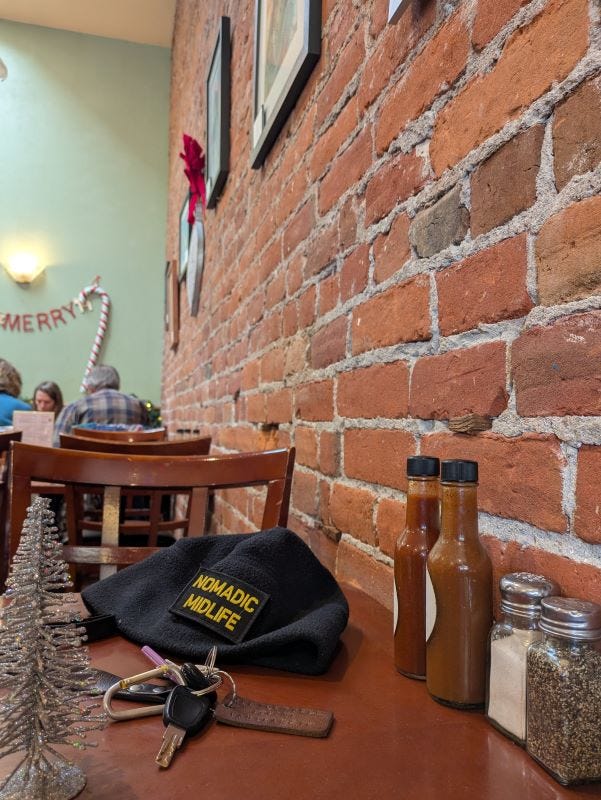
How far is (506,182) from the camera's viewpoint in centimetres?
68

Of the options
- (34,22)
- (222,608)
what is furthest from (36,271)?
(222,608)

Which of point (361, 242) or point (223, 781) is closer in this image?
point (223, 781)

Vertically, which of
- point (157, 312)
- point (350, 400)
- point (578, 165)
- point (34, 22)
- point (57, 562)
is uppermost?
point (34, 22)

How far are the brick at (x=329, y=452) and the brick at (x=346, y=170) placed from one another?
1.56ft

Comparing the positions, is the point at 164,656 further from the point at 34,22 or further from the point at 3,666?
the point at 34,22

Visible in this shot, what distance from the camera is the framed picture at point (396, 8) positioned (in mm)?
883

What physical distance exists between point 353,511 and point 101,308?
5.20m

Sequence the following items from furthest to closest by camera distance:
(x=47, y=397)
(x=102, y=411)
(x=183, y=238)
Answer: (x=47, y=397), (x=183, y=238), (x=102, y=411)

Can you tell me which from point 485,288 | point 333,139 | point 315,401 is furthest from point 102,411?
point 485,288

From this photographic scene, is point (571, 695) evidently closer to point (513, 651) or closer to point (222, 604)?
point (513, 651)

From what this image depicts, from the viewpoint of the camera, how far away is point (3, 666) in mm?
420

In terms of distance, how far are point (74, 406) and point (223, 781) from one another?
3.38 m

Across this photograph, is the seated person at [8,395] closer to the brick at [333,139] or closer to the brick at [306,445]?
the brick at [306,445]

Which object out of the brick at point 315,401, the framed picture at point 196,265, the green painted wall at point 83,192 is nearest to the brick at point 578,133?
the brick at point 315,401
